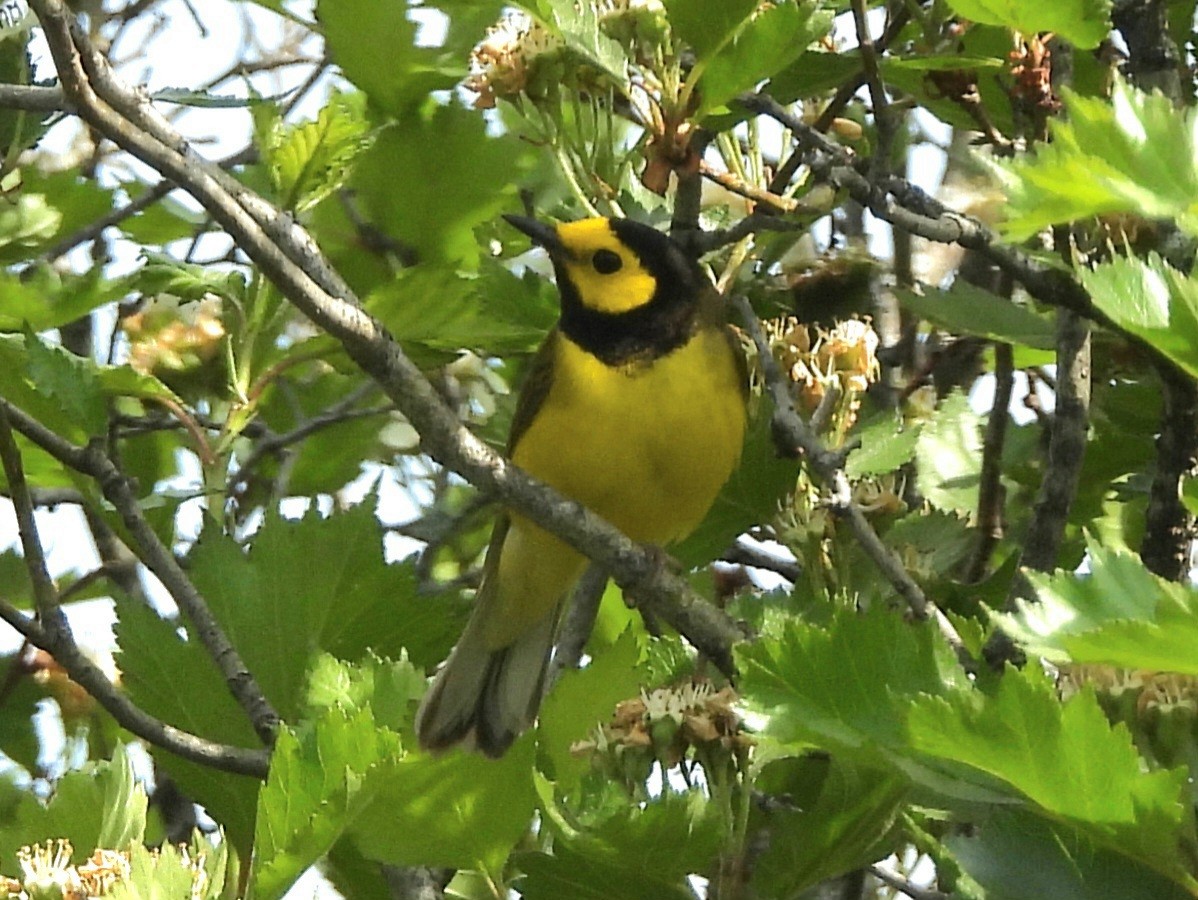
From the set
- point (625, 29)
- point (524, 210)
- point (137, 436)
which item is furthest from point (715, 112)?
point (137, 436)

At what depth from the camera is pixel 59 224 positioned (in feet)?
9.61

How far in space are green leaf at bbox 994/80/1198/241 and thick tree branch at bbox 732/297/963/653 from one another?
893 millimetres

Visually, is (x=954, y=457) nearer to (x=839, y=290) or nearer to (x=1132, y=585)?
(x=839, y=290)

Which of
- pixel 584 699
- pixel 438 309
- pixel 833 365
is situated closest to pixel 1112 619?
pixel 584 699

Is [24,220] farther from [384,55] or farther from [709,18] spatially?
[709,18]

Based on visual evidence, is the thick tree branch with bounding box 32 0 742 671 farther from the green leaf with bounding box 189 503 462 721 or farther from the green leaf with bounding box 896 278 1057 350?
the green leaf with bounding box 896 278 1057 350

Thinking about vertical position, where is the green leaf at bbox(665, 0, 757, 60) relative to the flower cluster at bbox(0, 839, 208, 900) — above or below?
above

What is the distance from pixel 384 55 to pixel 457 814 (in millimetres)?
1653

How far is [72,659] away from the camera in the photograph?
7.67 feet

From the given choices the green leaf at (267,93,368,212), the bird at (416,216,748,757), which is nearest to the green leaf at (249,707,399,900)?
the green leaf at (267,93,368,212)

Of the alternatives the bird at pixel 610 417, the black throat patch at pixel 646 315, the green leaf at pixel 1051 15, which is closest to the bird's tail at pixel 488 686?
the bird at pixel 610 417

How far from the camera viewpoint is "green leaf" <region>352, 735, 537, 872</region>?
1.66 m

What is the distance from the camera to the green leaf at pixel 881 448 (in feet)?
8.42

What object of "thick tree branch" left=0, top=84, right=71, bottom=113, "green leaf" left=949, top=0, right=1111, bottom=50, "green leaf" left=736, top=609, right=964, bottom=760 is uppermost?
"thick tree branch" left=0, top=84, right=71, bottom=113
